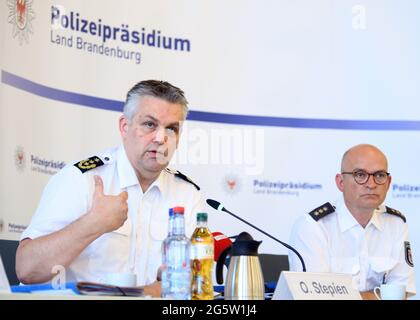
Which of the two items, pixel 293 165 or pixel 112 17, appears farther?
pixel 293 165

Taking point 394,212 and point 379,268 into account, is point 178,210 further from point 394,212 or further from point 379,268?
point 394,212

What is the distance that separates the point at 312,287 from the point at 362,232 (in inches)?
78.8

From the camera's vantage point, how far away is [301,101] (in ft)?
15.2

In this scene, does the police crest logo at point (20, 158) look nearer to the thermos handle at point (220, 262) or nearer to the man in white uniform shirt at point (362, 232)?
the man in white uniform shirt at point (362, 232)

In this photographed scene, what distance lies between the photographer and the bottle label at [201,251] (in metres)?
2.43

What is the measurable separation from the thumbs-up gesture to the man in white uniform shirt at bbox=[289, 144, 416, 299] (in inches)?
49.6

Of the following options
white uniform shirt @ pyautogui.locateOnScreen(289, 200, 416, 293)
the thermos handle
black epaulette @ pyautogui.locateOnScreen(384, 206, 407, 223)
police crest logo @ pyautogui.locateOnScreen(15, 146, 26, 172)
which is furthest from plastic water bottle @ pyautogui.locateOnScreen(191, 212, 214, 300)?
black epaulette @ pyautogui.locateOnScreen(384, 206, 407, 223)

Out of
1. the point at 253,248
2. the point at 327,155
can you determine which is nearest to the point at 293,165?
the point at 327,155

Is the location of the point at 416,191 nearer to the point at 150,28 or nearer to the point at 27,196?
the point at 150,28

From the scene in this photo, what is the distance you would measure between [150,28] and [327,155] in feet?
3.90

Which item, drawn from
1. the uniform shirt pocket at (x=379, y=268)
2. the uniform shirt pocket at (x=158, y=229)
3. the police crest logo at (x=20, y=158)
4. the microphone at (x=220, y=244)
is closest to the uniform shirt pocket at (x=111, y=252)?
the uniform shirt pocket at (x=158, y=229)

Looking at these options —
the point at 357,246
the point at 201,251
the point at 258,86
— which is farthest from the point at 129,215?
the point at 258,86

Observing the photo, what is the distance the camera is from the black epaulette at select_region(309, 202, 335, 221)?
160 inches

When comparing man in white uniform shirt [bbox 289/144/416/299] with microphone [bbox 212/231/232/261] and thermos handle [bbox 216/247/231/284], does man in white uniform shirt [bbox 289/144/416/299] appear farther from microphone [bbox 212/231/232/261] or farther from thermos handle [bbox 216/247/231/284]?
thermos handle [bbox 216/247/231/284]
